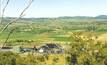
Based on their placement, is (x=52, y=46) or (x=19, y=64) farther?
(x=52, y=46)

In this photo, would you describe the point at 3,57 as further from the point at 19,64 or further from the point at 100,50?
the point at 100,50

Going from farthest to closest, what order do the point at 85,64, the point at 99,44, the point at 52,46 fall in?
the point at 52,46
the point at 99,44
the point at 85,64

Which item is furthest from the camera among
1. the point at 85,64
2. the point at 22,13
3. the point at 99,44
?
the point at 99,44

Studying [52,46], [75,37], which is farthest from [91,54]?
[52,46]

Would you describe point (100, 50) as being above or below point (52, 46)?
above

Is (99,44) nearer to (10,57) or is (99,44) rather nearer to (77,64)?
(77,64)

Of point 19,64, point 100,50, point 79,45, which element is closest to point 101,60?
point 100,50

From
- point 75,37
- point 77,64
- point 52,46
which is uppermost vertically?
point 75,37

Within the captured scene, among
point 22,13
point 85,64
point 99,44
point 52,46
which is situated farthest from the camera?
point 52,46

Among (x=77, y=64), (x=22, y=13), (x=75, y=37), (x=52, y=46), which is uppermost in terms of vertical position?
(x=22, y=13)
